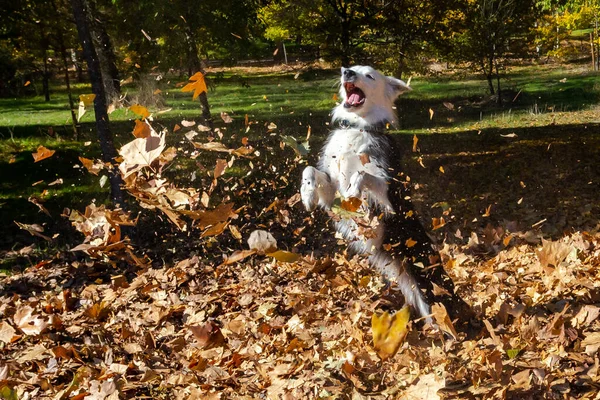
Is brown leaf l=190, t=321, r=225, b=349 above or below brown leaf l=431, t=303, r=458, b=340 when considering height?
below

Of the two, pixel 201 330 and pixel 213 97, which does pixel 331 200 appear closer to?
pixel 201 330

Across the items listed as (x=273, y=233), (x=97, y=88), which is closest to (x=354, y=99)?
(x=273, y=233)

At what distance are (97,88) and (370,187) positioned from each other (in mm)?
4146

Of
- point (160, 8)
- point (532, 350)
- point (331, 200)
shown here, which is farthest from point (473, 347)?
point (160, 8)

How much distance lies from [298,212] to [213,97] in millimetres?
13017

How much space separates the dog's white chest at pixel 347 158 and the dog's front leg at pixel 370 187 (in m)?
0.06

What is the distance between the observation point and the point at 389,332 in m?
3.30

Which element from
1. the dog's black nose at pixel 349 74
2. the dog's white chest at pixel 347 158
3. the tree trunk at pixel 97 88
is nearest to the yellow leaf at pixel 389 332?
the dog's white chest at pixel 347 158

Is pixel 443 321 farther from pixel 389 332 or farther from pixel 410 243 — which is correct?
pixel 410 243

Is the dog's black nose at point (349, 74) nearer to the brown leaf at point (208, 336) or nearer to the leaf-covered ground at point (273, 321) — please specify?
the leaf-covered ground at point (273, 321)

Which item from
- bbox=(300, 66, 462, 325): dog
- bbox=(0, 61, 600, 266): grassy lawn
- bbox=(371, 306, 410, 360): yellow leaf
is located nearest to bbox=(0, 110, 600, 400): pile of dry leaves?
bbox=(371, 306, 410, 360): yellow leaf

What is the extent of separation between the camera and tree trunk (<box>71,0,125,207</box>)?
21.6ft

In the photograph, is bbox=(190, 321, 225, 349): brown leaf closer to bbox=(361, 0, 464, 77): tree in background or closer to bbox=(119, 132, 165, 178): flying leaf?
bbox=(119, 132, 165, 178): flying leaf

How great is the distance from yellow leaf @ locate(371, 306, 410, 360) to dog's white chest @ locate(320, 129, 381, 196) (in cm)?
104
